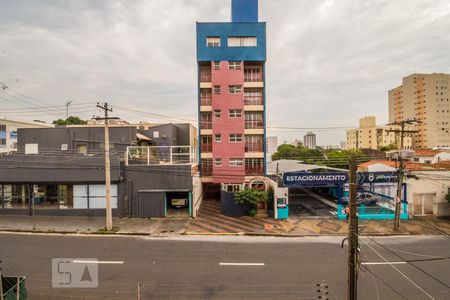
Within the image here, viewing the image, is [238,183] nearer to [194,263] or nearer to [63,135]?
[194,263]

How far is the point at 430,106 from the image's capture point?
4016 inches

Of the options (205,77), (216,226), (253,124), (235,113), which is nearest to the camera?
(216,226)

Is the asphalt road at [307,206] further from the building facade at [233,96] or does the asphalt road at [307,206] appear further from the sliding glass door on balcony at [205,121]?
the sliding glass door on balcony at [205,121]

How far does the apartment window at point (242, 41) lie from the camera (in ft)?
98.3

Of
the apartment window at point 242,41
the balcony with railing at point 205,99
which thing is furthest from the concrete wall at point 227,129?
the apartment window at point 242,41

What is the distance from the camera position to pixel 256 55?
1177 inches

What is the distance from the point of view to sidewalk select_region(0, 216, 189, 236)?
18391 mm

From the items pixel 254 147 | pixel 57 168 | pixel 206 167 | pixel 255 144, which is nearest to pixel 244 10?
pixel 255 144

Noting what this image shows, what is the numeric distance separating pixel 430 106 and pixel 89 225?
127m

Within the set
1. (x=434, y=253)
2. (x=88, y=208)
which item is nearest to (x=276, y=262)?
(x=434, y=253)

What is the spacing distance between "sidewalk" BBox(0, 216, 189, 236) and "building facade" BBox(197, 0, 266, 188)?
30.6 ft

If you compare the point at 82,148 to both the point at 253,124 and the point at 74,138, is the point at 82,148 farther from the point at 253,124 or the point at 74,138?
the point at 253,124

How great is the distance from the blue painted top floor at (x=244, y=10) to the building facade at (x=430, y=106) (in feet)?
318

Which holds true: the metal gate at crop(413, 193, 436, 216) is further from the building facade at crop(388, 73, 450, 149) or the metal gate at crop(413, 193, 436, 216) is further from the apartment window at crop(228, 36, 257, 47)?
the building facade at crop(388, 73, 450, 149)
